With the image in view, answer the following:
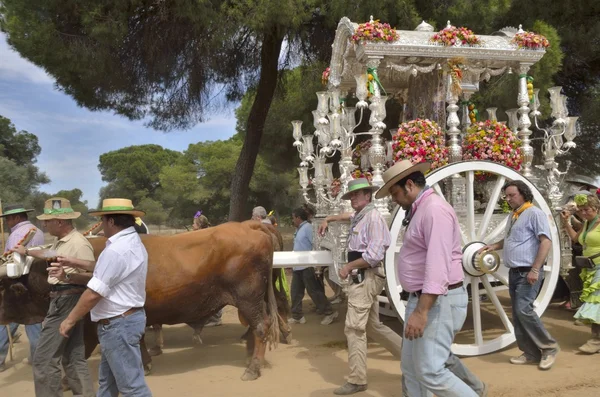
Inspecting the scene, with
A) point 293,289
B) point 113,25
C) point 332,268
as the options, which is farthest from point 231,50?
point 332,268

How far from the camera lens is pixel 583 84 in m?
12.2

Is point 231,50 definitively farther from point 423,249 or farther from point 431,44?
point 423,249

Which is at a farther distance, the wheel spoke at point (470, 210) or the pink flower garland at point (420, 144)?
the pink flower garland at point (420, 144)

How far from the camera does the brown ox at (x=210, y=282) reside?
511cm

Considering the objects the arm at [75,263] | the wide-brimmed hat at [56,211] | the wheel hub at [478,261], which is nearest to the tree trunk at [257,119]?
the wheel hub at [478,261]

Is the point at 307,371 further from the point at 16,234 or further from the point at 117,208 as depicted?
the point at 16,234

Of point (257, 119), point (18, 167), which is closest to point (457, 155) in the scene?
point (257, 119)

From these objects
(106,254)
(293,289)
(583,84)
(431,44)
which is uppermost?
(583,84)

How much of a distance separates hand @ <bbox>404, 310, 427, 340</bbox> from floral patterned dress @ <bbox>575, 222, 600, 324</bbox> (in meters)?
3.44

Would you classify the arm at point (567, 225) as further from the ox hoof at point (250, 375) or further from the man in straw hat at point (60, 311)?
the man in straw hat at point (60, 311)

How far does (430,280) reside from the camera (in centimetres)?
280

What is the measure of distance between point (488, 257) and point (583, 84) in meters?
9.56

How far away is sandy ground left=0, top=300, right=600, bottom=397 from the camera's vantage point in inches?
178

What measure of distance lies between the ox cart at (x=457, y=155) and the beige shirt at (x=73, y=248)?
2177mm
